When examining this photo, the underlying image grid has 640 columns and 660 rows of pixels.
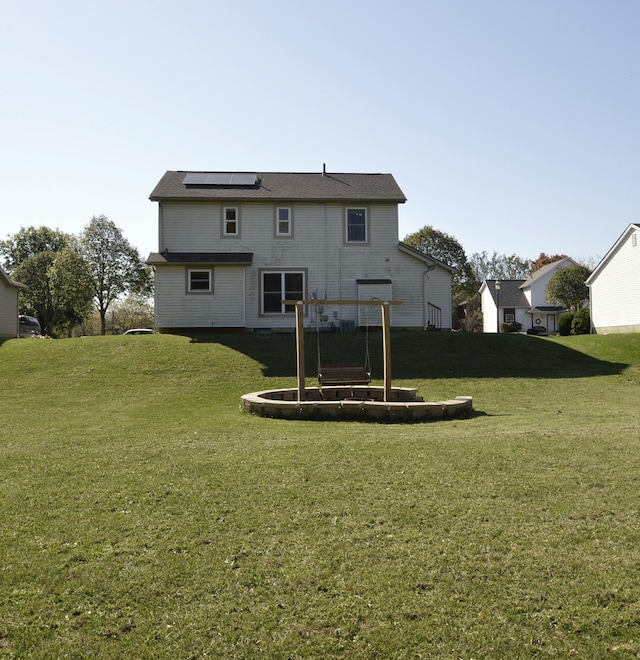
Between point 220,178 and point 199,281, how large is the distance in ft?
19.8

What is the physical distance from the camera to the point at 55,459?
23.3ft

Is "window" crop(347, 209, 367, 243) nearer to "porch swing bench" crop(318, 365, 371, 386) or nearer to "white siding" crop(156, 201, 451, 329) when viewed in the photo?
"white siding" crop(156, 201, 451, 329)

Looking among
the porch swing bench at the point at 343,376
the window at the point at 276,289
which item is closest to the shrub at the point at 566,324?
the window at the point at 276,289

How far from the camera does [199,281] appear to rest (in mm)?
24516

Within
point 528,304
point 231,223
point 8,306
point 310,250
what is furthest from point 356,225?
point 528,304

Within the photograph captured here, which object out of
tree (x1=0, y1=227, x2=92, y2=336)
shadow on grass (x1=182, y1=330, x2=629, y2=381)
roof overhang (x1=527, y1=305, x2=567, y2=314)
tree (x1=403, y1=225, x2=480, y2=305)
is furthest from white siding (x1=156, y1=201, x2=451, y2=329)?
roof overhang (x1=527, y1=305, x2=567, y2=314)

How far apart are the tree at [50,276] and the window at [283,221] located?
25.7m

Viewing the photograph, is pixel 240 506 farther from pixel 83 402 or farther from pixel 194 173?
pixel 194 173

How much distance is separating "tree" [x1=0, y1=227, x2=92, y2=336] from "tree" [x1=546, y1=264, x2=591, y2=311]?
38.2m

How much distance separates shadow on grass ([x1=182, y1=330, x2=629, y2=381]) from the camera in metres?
17.6

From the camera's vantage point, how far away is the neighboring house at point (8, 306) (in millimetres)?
31719

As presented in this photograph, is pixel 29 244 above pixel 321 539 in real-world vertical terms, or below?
above

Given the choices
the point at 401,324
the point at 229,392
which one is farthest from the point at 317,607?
the point at 401,324

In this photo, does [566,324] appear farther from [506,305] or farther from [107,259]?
[107,259]
